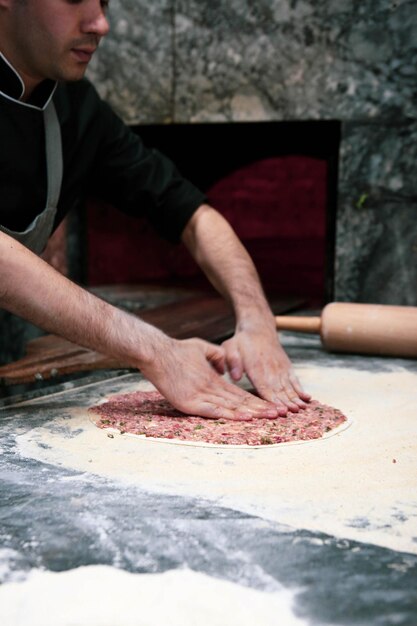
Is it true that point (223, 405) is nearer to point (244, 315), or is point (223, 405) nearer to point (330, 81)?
point (244, 315)

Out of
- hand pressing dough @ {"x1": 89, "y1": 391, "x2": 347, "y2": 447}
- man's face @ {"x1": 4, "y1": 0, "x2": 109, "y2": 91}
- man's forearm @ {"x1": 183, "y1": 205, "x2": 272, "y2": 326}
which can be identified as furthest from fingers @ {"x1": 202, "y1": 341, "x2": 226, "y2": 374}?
man's face @ {"x1": 4, "y1": 0, "x2": 109, "y2": 91}

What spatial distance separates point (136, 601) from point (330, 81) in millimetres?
2296

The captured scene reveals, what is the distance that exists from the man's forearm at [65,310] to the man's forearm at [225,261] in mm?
495

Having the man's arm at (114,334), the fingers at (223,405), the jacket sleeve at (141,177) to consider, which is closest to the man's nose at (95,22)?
the jacket sleeve at (141,177)

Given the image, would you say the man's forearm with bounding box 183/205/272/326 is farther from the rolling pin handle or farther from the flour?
the flour

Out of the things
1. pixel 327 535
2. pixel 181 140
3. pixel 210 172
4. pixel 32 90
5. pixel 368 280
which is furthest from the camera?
pixel 210 172

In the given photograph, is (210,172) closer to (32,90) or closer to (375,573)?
(32,90)

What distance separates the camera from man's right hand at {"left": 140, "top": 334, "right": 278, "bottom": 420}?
5.08 feet

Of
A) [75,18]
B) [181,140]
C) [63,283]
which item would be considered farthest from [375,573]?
[181,140]

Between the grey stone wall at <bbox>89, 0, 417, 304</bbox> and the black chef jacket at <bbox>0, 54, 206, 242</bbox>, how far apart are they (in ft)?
2.44

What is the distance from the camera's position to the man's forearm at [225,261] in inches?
80.2

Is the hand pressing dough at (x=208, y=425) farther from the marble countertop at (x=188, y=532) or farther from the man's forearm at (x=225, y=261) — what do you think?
the man's forearm at (x=225, y=261)

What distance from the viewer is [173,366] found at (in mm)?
→ 1563

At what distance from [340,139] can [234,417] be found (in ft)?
5.19
